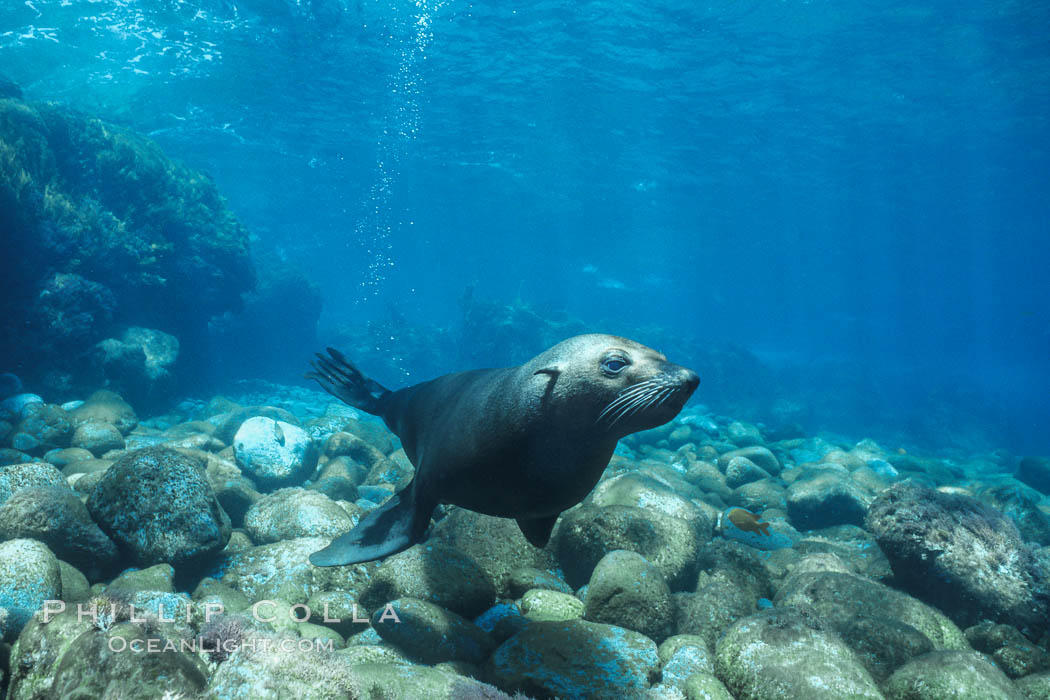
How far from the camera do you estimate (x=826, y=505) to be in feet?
22.6

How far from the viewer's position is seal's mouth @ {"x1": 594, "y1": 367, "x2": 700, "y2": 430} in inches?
87.3

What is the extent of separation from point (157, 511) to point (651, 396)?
372 centimetres

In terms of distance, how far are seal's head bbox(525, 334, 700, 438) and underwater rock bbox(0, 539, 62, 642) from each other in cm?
288

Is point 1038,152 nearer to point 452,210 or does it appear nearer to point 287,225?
point 452,210

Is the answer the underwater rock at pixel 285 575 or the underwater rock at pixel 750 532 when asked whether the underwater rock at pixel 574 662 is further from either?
the underwater rock at pixel 750 532

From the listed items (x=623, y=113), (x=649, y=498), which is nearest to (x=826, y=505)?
(x=649, y=498)

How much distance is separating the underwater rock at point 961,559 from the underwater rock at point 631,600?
2323 mm

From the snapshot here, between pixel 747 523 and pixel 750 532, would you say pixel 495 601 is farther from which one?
pixel 750 532

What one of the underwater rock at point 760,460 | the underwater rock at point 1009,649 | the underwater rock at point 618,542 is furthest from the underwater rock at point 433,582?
the underwater rock at point 760,460

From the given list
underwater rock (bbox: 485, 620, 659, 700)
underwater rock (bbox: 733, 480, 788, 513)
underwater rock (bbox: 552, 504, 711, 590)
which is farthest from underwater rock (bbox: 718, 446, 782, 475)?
underwater rock (bbox: 485, 620, 659, 700)

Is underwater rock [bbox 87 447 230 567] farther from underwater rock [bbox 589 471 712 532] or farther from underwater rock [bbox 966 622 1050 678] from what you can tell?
underwater rock [bbox 966 622 1050 678]

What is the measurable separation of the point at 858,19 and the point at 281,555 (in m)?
24.1

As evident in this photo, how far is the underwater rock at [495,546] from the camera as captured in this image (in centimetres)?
400

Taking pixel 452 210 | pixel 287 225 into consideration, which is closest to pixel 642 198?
pixel 452 210
